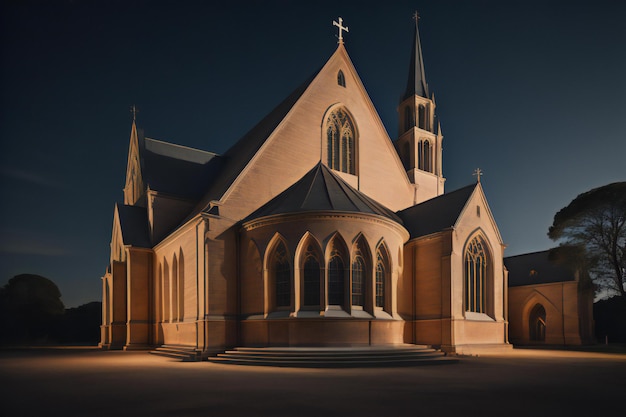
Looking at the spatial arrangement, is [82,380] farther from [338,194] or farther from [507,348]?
[507,348]

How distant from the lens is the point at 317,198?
24875 mm

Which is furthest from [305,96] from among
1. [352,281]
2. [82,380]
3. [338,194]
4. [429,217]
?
[82,380]

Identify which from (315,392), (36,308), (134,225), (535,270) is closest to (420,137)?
(535,270)

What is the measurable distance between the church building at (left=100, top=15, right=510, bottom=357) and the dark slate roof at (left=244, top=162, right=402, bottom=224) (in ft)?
0.37

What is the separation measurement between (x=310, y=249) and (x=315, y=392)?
1198 cm

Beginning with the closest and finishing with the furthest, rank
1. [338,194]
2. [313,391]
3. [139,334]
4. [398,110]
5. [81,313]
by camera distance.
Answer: [313,391], [338,194], [139,334], [398,110], [81,313]

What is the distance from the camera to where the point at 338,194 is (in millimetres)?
25703

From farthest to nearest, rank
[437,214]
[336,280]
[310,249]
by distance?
[437,214], [310,249], [336,280]

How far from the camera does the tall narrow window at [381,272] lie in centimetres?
2512

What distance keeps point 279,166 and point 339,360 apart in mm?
14194

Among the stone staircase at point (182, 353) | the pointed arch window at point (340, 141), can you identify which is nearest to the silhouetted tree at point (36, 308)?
the stone staircase at point (182, 353)

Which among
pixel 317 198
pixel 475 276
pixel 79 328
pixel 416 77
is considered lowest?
pixel 79 328

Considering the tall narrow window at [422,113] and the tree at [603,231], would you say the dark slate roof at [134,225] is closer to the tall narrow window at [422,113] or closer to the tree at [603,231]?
the tall narrow window at [422,113]

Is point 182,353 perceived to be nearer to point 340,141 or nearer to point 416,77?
point 340,141
